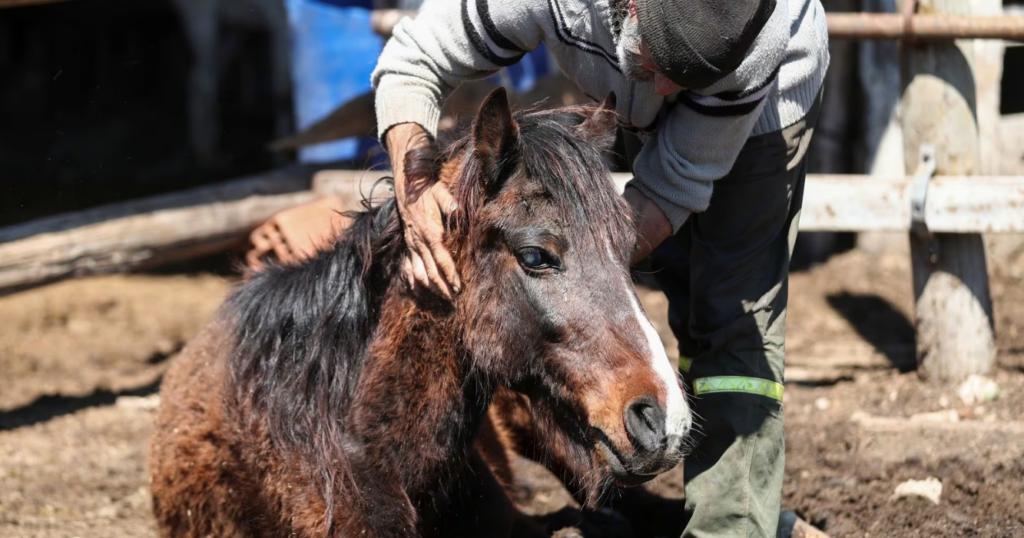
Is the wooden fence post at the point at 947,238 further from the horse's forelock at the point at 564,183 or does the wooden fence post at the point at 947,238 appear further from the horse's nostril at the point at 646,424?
the horse's nostril at the point at 646,424

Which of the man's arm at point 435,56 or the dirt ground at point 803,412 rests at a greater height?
the man's arm at point 435,56

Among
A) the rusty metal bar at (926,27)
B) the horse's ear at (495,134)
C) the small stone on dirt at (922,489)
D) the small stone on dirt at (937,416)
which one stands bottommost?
the small stone on dirt at (937,416)

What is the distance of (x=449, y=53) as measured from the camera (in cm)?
283

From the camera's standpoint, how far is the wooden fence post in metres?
4.53

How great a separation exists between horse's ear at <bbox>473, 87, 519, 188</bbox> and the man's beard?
1.15 feet

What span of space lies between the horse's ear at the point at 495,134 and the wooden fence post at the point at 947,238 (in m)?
2.97

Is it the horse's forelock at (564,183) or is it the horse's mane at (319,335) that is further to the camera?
the horse's mane at (319,335)

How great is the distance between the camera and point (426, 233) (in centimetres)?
241

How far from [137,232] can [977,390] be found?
172 inches

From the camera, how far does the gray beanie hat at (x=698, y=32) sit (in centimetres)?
221

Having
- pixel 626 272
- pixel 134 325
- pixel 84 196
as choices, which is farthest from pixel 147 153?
pixel 626 272

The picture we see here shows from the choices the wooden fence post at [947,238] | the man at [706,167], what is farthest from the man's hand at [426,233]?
the wooden fence post at [947,238]

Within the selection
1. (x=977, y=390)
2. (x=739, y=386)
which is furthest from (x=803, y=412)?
(x=739, y=386)

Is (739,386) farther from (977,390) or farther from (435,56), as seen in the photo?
(977,390)
